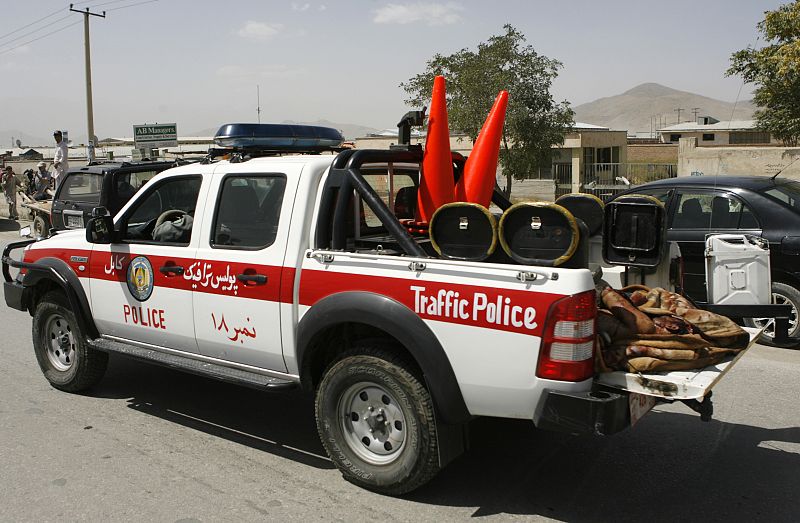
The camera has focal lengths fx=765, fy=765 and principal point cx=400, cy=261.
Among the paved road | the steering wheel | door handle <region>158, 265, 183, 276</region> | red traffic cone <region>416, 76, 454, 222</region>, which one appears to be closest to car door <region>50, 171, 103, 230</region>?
the paved road

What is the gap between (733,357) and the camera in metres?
4.04

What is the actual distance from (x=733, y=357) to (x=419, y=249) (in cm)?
176

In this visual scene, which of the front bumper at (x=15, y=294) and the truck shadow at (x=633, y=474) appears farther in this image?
the front bumper at (x=15, y=294)

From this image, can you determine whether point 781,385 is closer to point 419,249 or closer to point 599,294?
point 599,294

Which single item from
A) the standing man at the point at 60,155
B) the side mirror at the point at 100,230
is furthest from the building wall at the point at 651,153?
the side mirror at the point at 100,230

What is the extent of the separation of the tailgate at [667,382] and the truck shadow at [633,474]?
30.9 inches

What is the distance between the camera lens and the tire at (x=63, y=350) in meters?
5.94

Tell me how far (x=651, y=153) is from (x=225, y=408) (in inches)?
2093

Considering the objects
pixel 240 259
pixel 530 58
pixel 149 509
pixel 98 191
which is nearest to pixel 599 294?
pixel 240 259

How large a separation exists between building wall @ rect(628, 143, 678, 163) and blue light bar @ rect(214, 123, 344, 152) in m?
49.8

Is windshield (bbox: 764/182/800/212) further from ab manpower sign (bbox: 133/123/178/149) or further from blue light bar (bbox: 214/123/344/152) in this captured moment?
ab manpower sign (bbox: 133/123/178/149)

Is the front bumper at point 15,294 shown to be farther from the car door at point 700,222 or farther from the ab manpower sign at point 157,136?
the ab manpower sign at point 157,136

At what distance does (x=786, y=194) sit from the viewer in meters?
7.63

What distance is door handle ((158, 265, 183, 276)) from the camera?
16.3ft
